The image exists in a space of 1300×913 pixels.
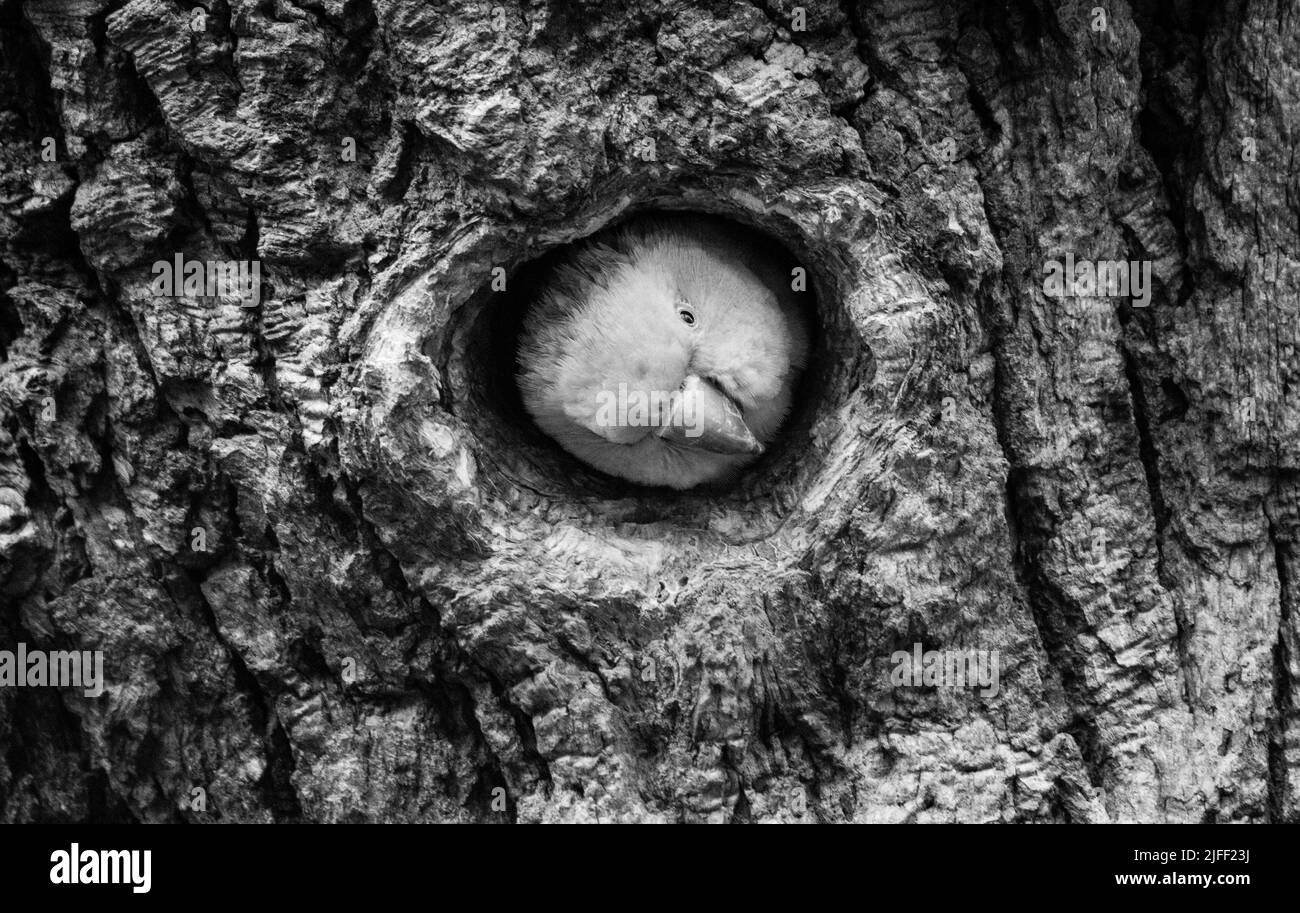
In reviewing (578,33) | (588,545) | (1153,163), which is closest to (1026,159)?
(1153,163)

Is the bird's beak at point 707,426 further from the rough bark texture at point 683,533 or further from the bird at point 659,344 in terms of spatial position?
the rough bark texture at point 683,533

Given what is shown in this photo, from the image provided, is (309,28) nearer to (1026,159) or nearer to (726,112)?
(726,112)
